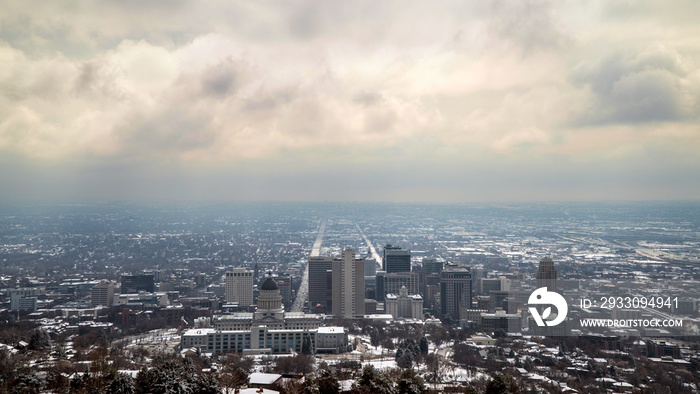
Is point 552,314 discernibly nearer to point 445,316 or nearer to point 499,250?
point 445,316

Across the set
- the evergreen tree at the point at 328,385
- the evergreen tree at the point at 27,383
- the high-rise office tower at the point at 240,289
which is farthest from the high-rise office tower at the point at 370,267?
the evergreen tree at the point at 27,383

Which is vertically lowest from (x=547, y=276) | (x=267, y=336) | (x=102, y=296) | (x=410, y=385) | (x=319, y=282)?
(x=267, y=336)

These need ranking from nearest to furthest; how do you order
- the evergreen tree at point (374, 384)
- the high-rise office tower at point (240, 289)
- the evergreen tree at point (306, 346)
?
the evergreen tree at point (374, 384) < the evergreen tree at point (306, 346) < the high-rise office tower at point (240, 289)

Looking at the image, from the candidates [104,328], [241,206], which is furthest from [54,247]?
[241,206]

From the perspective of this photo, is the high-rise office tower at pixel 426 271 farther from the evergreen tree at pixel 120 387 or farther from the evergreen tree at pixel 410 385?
the evergreen tree at pixel 120 387

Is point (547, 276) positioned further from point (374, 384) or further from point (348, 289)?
point (374, 384)

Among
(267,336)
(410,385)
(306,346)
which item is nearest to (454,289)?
(267,336)

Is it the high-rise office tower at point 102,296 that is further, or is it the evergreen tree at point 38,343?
the high-rise office tower at point 102,296
